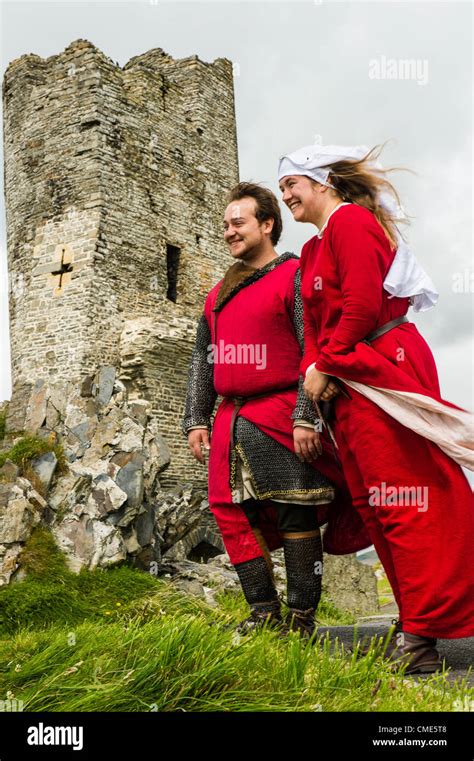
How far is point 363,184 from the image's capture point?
361cm

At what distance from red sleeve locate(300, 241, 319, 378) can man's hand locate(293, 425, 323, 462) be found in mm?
256

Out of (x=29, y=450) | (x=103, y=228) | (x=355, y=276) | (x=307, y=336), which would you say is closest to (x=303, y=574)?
(x=307, y=336)

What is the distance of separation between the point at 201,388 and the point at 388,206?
132 cm

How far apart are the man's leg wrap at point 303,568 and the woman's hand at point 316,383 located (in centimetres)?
63

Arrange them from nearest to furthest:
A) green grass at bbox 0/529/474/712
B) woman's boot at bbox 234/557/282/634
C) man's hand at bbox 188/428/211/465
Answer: green grass at bbox 0/529/474/712 < woman's boot at bbox 234/557/282/634 < man's hand at bbox 188/428/211/465

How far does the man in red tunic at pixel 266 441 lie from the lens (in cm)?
354

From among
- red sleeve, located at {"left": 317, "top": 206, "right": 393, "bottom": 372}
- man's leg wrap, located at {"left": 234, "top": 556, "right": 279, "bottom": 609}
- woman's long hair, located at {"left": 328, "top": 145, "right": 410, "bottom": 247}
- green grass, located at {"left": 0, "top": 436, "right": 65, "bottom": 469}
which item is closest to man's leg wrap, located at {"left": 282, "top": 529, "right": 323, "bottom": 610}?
man's leg wrap, located at {"left": 234, "top": 556, "right": 279, "bottom": 609}

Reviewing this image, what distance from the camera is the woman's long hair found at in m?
3.60

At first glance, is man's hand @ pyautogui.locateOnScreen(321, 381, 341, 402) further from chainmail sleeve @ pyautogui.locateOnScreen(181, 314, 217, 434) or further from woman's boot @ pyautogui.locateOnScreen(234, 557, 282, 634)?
chainmail sleeve @ pyautogui.locateOnScreen(181, 314, 217, 434)

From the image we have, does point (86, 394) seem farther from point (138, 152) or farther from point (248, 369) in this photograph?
point (138, 152)

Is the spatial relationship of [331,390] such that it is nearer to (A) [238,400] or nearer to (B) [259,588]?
(A) [238,400]

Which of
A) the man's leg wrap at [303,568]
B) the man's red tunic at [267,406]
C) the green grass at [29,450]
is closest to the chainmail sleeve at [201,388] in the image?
the man's red tunic at [267,406]

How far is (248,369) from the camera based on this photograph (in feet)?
12.3
